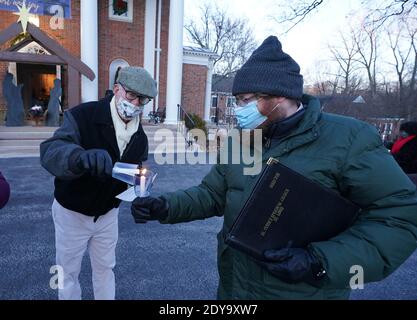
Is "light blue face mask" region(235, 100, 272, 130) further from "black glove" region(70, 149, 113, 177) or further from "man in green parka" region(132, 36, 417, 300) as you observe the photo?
"black glove" region(70, 149, 113, 177)

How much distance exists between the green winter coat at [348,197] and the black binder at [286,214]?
63 mm

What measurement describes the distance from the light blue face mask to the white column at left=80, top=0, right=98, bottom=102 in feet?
43.9

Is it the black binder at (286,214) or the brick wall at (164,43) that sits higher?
the brick wall at (164,43)


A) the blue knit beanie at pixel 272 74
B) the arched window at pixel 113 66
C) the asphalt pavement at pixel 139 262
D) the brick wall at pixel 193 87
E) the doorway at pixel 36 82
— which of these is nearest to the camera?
the blue knit beanie at pixel 272 74

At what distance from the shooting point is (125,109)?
2.55 meters

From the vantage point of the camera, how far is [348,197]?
1.50m

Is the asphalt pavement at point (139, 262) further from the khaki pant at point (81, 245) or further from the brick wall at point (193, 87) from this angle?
the brick wall at point (193, 87)

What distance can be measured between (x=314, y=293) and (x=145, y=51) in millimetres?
16794

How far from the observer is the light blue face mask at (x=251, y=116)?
169 centimetres

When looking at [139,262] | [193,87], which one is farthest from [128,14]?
[139,262]

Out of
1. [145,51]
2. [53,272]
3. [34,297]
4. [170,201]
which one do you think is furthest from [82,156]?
[145,51]

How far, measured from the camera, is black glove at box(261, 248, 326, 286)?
1.39 meters

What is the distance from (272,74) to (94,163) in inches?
46.9

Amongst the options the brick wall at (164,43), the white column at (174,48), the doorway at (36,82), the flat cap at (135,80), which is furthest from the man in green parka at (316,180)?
the doorway at (36,82)
